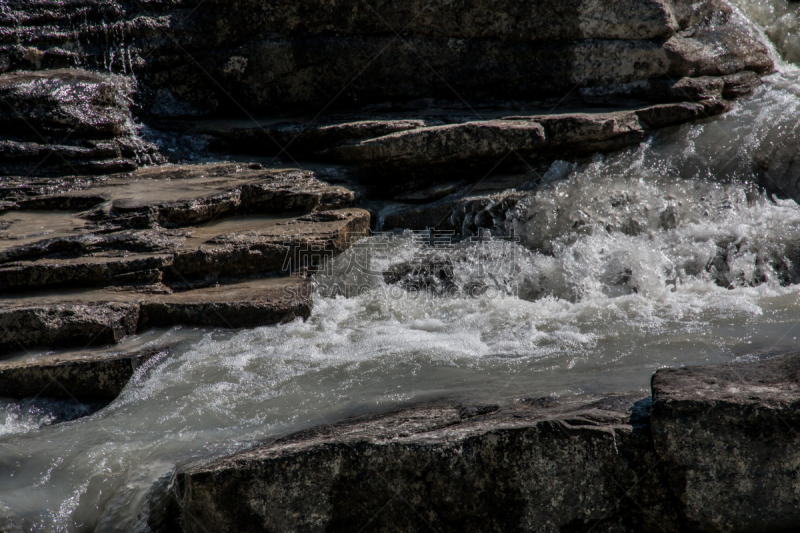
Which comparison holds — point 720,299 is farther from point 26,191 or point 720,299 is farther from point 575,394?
point 26,191

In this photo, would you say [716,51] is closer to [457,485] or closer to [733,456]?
[733,456]

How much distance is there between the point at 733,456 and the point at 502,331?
203 centimetres

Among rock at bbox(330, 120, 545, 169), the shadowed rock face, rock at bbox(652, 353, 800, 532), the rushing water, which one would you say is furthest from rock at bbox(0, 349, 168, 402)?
the shadowed rock face

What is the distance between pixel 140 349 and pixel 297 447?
1.98 meters

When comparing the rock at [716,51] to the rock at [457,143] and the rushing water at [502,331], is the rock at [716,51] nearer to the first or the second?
the rushing water at [502,331]

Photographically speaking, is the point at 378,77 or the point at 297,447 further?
the point at 378,77

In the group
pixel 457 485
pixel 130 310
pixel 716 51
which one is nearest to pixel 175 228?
pixel 130 310

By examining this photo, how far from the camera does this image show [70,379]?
3381mm

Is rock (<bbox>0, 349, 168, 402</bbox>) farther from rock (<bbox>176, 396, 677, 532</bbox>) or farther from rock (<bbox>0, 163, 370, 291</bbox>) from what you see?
rock (<bbox>176, 396, 677, 532</bbox>)

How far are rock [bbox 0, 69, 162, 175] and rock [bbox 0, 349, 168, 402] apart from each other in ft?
10.2

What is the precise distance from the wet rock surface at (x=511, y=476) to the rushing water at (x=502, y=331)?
0.64 m

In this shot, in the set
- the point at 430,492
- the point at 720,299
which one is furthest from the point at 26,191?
the point at 720,299

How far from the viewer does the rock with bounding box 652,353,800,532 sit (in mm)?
1899

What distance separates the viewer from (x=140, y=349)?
143 inches
